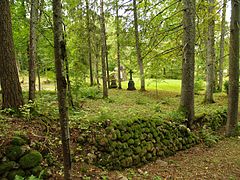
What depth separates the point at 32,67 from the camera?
24.3 feet

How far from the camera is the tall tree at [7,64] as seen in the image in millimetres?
4852

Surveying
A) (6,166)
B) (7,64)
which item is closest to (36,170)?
(6,166)

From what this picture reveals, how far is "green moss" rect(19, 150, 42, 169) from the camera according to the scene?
12.2 ft

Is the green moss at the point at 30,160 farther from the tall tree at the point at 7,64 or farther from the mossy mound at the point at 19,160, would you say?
the tall tree at the point at 7,64

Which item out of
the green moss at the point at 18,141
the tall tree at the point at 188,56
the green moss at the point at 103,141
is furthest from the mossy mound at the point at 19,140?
the tall tree at the point at 188,56

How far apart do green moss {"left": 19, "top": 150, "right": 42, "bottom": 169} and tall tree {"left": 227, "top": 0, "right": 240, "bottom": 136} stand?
627 cm

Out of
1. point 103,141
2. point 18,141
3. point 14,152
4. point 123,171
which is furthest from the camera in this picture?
point 103,141

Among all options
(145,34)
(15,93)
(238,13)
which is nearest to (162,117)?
(145,34)

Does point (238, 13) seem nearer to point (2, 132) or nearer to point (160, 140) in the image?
point (160, 140)

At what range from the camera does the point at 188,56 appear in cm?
717

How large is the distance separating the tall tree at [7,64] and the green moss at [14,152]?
59.0 inches

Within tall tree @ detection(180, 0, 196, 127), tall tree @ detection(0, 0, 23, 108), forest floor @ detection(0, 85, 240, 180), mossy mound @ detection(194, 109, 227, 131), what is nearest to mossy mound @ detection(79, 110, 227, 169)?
forest floor @ detection(0, 85, 240, 180)

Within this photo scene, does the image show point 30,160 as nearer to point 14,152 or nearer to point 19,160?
point 19,160

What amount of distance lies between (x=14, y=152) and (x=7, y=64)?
2.12m
